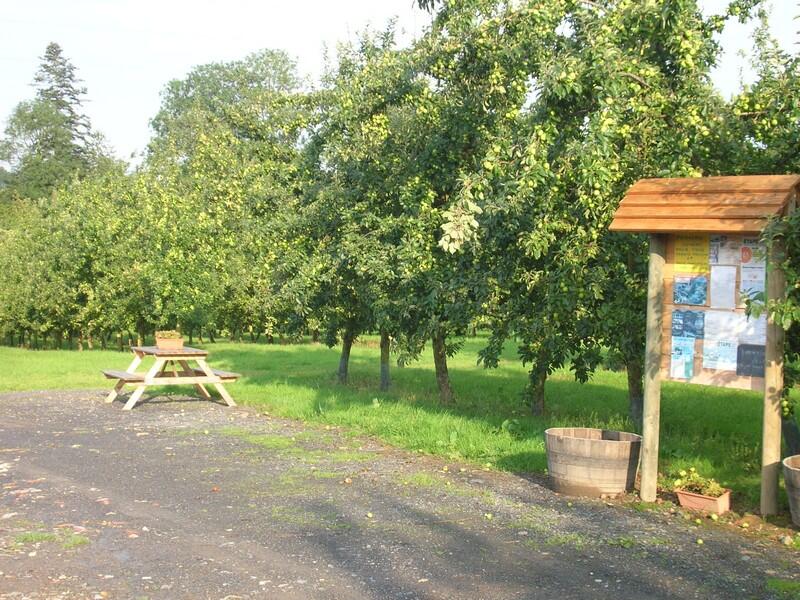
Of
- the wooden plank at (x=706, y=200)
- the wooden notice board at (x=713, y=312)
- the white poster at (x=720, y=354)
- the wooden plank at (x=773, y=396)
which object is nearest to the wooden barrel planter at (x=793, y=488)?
the wooden plank at (x=773, y=396)

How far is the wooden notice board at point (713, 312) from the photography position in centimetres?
714

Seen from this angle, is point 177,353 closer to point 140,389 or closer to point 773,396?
point 140,389

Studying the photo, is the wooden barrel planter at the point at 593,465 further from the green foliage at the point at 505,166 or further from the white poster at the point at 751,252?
the white poster at the point at 751,252

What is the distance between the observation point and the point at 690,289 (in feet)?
24.8

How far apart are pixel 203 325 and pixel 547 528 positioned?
26.4 meters

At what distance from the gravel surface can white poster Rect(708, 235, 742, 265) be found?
2.30m

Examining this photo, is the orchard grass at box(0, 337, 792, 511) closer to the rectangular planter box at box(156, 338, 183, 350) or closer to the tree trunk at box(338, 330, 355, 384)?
the tree trunk at box(338, 330, 355, 384)

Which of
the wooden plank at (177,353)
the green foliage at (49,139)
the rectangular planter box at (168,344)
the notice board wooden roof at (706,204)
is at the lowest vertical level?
the wooden plank at (177,353)

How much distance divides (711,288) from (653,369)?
0.90 metres

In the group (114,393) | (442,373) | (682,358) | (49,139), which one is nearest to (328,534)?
(682,358)

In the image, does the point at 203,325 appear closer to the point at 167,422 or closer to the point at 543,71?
the point at 167,422

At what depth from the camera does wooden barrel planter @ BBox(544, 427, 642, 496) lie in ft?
25.4

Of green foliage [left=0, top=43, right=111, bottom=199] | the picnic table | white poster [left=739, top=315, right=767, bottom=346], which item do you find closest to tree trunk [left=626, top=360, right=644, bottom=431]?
white poster [left=739, top=315, right=767, bottom=346]

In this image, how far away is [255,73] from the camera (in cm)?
7419
